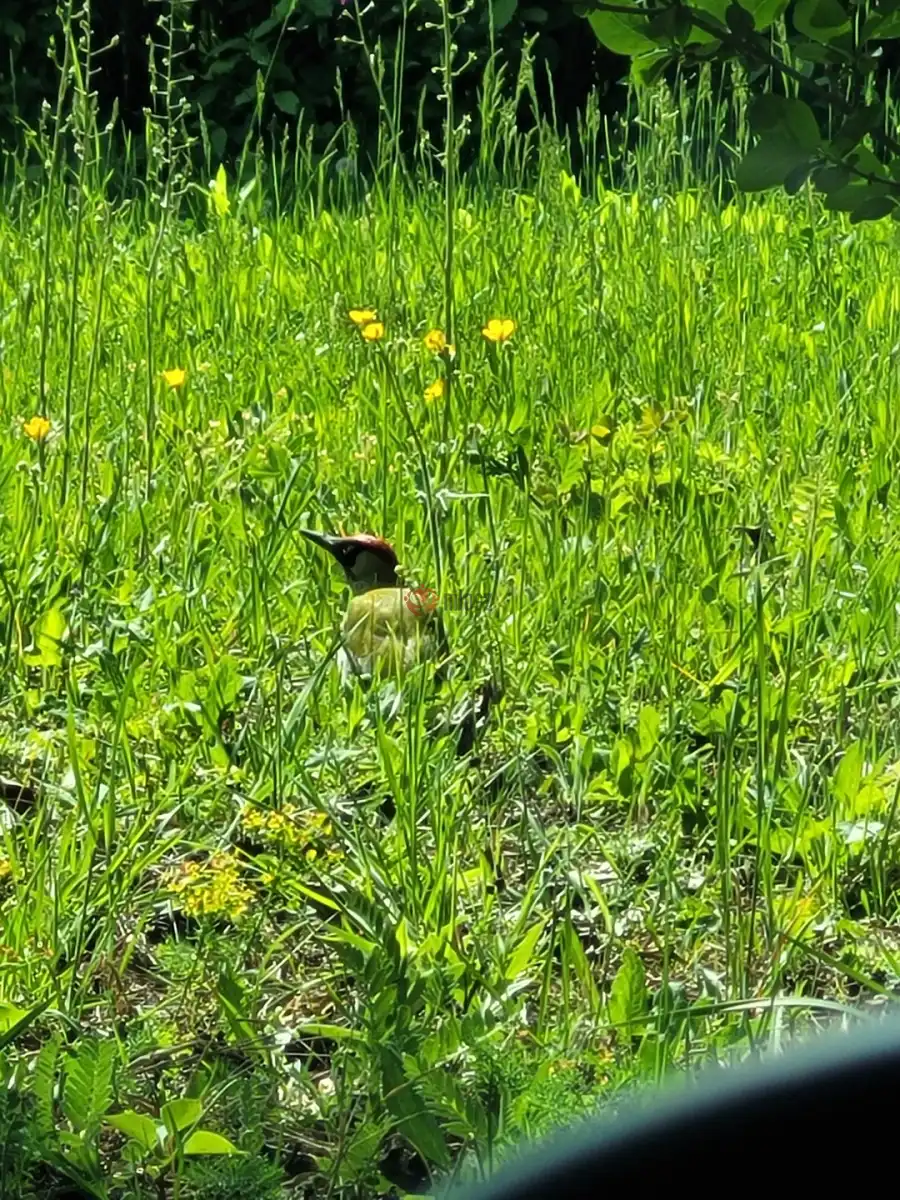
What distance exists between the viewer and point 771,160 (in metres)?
1.65

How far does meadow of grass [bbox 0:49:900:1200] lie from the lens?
1.72 metres

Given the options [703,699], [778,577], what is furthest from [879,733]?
[778,577]

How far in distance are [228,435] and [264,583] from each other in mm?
749

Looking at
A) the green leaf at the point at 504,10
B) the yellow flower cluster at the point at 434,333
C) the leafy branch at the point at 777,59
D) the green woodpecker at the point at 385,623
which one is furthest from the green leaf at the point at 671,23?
the green leaf at the point at 504,10

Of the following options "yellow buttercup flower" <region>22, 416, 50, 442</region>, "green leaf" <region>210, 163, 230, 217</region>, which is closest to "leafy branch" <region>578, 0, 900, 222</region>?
"yellow buttercup flower" <region>22, 416, 50, 442</region>

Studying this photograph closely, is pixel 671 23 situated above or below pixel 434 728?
above

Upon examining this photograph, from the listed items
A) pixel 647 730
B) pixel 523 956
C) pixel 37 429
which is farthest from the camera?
pixel 37 429

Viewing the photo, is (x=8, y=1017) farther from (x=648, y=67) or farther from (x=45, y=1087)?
(x=648, y=67)

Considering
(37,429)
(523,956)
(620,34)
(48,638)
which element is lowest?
(523,956)

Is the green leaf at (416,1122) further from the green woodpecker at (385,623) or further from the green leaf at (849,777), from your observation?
the green woodpecker at (385,623)

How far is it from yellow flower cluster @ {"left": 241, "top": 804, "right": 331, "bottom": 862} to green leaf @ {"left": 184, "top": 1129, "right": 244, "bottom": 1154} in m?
0.42

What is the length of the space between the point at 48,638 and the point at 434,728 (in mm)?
568

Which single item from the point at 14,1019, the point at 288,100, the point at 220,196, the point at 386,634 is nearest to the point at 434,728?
the point at 386,634

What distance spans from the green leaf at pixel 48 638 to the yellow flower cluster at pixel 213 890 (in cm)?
68
